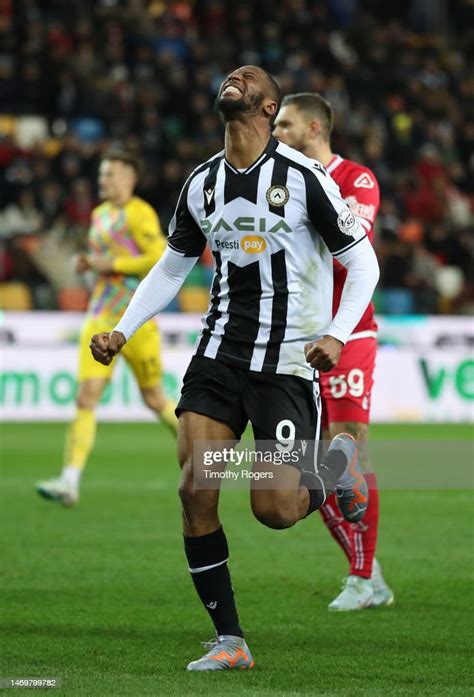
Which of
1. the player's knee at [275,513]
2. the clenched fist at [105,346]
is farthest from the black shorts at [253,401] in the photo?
the clenched fist at [105,346]

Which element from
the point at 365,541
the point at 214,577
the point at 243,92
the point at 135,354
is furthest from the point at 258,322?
the point at 135,354

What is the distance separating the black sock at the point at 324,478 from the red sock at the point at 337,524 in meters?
1.25

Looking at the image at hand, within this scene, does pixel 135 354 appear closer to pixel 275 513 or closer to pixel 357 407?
pixel 357 407

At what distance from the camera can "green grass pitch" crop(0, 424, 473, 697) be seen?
514 cm

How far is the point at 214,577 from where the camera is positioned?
534cm

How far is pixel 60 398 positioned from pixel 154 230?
21.3ft

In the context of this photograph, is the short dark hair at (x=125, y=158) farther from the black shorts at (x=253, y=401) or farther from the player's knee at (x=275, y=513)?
the player's knee at (x=275, y=513)

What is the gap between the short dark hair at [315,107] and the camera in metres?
6.99

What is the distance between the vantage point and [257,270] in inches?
211

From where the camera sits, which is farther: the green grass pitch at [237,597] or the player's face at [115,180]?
the player's face at [115,180]

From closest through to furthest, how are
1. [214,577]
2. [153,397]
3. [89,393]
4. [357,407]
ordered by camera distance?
1. [214,577]
2. [357,407]
3. [89,393]
4. [153,397]

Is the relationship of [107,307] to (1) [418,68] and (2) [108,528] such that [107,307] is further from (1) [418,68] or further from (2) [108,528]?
(1) [418,68]

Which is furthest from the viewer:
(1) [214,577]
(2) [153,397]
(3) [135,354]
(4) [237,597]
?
(2) [153,397]

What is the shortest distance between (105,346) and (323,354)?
91 cm
